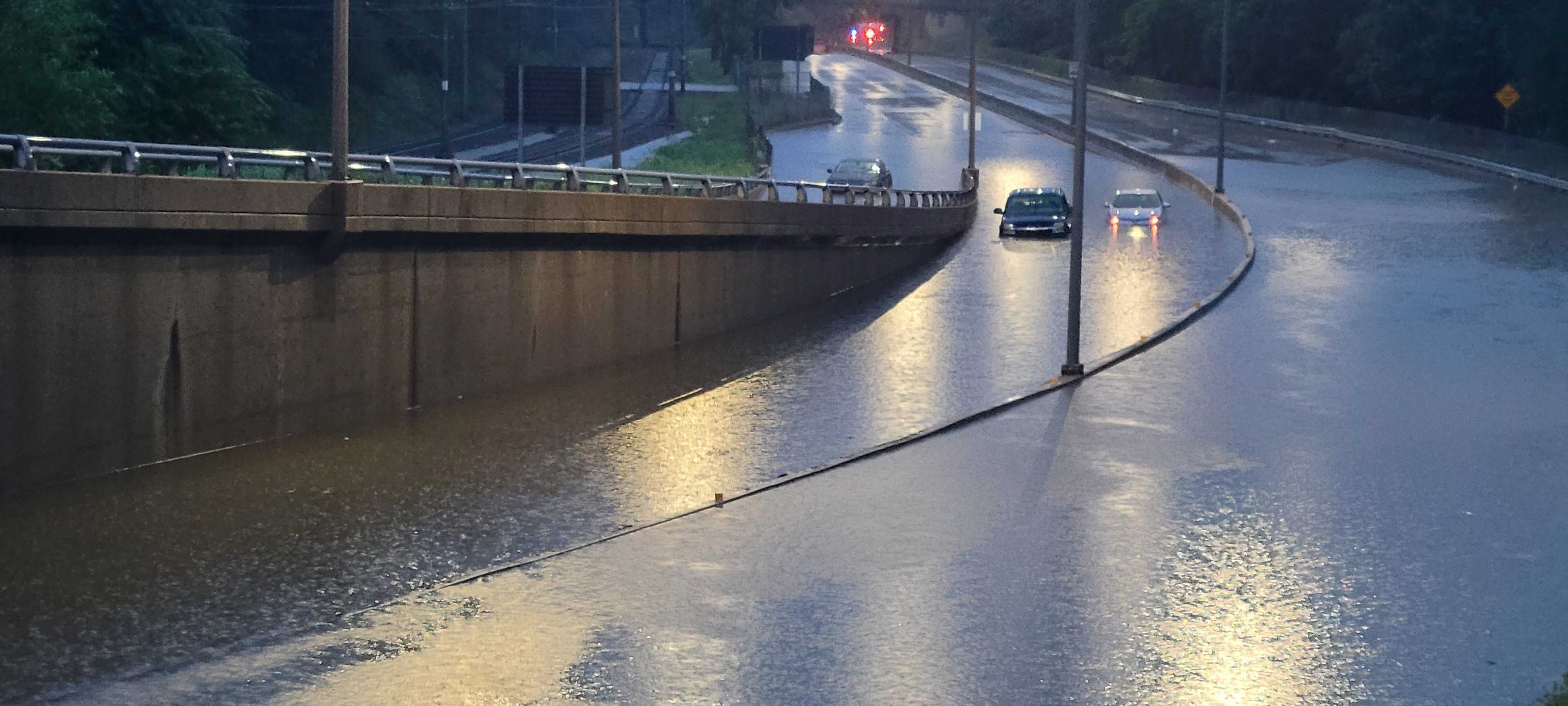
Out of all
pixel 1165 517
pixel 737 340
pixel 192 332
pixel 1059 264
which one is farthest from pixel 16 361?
pixel 1059 264

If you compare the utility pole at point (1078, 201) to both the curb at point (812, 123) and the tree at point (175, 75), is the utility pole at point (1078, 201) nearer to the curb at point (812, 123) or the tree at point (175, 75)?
the tree at point (175, 75)

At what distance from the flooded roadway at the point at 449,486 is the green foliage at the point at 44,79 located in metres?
18.8

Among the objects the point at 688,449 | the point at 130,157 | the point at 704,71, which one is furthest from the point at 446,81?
the point at 704,71

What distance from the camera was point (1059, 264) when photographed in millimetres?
45688

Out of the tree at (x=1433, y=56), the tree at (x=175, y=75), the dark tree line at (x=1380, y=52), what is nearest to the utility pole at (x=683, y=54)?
the dark tree line at (x=1380, y=52)

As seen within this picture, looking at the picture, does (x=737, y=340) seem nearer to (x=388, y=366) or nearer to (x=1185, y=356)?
(x=1185, y=356)

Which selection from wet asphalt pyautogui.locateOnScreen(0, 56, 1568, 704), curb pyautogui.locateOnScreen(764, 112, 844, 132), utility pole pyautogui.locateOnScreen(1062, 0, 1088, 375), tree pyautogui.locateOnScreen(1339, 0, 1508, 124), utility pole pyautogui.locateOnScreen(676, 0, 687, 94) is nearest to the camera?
wet asphalt pyautogui.locateOnScreen(0, 56, 1568, 704)

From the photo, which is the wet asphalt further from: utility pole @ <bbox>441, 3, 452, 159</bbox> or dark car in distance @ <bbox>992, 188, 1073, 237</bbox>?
utility pole @ <bbox>441, 3, 452, 159</bbox>

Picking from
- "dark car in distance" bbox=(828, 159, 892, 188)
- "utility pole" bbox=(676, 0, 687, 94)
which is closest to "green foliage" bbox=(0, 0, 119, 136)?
"dark car in distance" bbox=(828, 159, 892, 188)

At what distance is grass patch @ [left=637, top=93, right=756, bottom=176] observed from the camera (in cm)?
6450

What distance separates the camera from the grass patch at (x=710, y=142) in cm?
6450

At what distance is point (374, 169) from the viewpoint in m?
24.7

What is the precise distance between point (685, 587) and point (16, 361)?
25.8 ft

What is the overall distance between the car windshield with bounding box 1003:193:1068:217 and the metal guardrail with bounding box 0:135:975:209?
5.71ft
